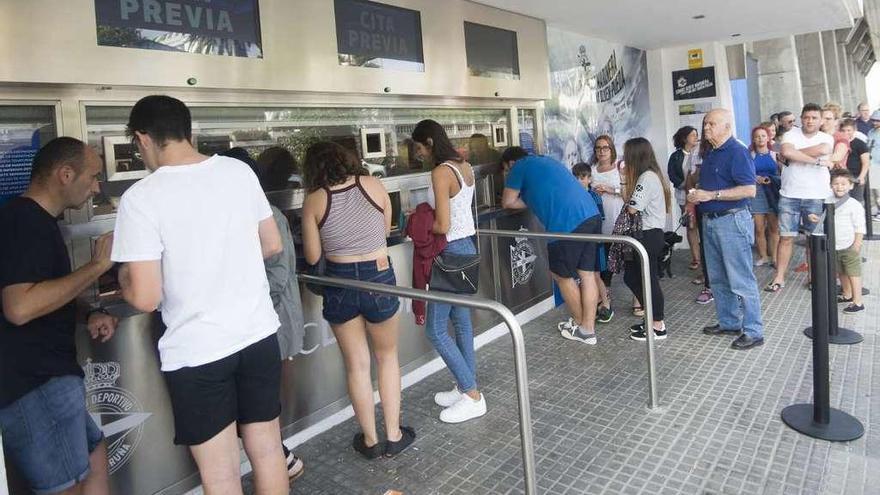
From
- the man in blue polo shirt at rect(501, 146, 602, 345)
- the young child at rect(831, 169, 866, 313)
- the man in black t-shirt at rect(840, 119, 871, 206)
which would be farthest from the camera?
Result: the man in black t-shirt at rect(840, 119, 871, 206)

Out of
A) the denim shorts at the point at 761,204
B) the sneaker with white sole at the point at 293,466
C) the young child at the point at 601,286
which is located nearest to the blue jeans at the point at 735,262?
the young child at the point at 601,286

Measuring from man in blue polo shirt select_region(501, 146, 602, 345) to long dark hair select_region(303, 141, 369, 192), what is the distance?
5.67 ft

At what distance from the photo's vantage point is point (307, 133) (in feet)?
10.4

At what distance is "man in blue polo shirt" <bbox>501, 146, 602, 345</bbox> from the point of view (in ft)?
12.7

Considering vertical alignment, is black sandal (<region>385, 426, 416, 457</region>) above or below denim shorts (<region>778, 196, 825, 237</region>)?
below

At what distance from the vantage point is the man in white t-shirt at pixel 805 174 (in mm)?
4566

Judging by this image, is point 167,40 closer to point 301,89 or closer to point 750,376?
point 301,89

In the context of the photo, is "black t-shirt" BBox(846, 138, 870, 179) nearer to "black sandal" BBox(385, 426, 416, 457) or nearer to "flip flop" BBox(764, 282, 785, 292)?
"flip flop" BBox(764, 282, 785, 292)

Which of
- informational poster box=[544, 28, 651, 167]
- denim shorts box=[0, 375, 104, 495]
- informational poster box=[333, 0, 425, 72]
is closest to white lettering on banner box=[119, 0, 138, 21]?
informational poster box=[333, 0, 425, 72]

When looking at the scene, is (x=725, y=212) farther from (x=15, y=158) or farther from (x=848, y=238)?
(x=15, y=158)

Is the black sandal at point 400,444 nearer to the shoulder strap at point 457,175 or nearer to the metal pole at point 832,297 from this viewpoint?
the shoulder strap at point 457,175

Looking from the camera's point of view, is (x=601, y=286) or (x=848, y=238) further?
(x=601, y=286)

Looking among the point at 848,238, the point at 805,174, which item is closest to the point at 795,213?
the point at 805,174

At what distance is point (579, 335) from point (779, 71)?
16937 mm
